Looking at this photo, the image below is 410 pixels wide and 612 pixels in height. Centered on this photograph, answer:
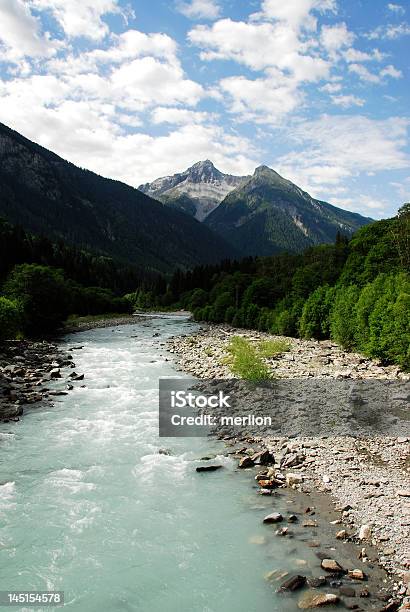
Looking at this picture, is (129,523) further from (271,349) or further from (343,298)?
(343,298)

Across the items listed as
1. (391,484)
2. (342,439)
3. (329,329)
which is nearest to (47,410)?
(342,439)

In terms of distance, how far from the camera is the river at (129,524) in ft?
31.9

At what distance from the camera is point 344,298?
47.0 meters

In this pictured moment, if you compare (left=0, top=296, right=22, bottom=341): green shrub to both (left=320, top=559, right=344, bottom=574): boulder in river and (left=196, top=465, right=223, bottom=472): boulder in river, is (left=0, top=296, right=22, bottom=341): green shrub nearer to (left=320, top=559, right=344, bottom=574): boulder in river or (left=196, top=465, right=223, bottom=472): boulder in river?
(left=196, top=465, right=223, bottom=472): boulder in river

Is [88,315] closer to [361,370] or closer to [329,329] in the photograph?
[329,329]

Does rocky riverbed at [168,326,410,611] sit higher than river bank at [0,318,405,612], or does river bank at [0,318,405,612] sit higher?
rocky riverbed at [168,326,410,611]

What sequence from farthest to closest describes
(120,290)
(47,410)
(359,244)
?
1. (120,290)
2. (359,244)
3. (47,410)

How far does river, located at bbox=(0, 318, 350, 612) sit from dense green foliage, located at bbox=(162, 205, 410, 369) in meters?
21.3

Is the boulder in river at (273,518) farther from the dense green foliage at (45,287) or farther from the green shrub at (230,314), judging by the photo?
the green shrub at (230,314)

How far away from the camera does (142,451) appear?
1789 centimetres

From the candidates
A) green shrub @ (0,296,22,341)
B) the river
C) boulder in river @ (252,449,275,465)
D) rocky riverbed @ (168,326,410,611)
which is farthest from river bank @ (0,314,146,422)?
boulder in river @ (252,449,275,465)

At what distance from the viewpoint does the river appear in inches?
383

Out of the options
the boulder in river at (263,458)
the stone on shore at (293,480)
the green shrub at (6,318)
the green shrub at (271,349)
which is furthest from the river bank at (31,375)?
the green shrub at (271,349)

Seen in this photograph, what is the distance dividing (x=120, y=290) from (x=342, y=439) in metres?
178
